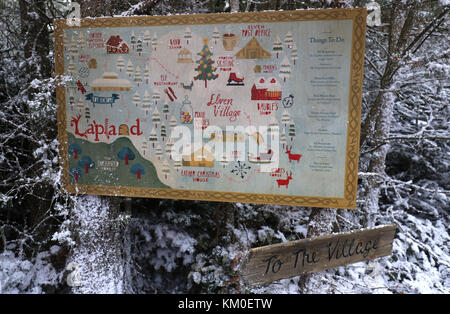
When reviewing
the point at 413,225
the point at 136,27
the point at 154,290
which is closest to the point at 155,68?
the point at 136,27

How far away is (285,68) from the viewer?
10.6ft

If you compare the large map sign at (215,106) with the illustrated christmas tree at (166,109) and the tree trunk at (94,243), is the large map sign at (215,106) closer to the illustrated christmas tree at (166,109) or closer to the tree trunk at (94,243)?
the illustrated christmas tree at (166,109)

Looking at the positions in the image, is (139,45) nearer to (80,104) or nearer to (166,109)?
(166,109)

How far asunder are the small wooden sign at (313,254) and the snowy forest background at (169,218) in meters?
0.63

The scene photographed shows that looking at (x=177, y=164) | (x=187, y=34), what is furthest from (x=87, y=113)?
(x=187, y=34)

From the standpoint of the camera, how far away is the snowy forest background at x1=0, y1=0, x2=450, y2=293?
3.93m

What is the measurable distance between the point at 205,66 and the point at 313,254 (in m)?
2.08

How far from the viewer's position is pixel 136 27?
350 centimetres

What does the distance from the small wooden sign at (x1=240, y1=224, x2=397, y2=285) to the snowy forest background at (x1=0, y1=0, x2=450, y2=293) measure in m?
0.63

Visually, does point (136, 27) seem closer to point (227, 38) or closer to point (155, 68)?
point (155, 68)

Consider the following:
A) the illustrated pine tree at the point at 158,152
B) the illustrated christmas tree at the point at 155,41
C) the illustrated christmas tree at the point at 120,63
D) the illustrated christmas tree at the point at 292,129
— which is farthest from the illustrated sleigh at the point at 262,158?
the illustrated christmas tree at the point at 120,63

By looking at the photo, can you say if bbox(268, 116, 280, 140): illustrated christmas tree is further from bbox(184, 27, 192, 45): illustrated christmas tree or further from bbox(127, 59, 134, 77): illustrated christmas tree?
bbox(127, 59, 134, 77): illustrated christmas tree

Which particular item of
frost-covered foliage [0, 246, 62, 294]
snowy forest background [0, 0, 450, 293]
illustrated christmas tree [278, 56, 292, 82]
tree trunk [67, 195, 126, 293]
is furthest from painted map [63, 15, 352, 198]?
frost-covered foliage [0, 246, 62, 294]

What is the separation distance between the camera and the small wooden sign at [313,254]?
2.63 metres
